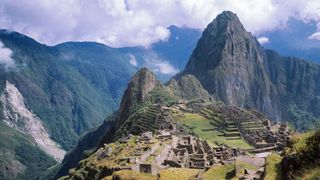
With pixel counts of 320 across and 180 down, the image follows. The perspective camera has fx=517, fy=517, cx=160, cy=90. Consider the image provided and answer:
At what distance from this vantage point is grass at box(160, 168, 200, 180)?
65812 mm

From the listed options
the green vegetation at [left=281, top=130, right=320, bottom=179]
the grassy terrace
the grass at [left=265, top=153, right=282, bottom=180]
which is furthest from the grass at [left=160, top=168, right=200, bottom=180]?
the green vegetation at [left=281, top=130, right=320, bottom=179]

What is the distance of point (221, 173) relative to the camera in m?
55.2

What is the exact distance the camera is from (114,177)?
Answer: 232 feet

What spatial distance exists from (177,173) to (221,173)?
13987mm

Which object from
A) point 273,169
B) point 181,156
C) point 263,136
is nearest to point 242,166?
point 273,169

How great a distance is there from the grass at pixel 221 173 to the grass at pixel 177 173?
24.1 ft

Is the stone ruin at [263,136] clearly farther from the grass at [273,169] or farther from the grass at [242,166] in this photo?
the grass at [273,169]

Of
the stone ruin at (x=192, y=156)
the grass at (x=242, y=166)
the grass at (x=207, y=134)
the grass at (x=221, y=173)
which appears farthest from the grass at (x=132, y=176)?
the grass at (x=207, y=134)

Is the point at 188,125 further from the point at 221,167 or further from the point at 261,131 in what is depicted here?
the point at 221,167

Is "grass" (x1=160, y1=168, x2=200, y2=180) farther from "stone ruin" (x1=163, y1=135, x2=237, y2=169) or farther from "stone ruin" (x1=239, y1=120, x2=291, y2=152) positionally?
"stone ruin" (x1=239, y1=120, x2=291, y2=152)

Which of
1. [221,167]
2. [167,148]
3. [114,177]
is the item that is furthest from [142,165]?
[167,148]

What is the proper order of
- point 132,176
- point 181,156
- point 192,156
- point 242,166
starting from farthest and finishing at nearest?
point 181,156
point 192,156
point 132,176
point 242,166

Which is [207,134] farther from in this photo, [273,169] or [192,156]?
[273,169]

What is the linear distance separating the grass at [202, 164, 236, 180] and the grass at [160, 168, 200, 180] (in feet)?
24.1
